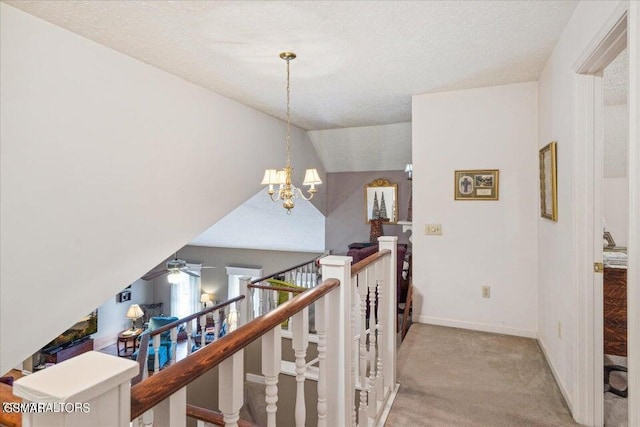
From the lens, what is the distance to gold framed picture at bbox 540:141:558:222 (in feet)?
8.07

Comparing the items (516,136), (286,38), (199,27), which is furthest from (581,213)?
(199,27)

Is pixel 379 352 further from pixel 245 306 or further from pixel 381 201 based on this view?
pixel 381 201

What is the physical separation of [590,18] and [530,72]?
1328 millimetres

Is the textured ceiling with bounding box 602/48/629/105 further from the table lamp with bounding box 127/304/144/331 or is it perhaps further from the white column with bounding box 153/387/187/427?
the table lamp with bounding box 127/304/144/331

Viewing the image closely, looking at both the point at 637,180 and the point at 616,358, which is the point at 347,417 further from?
the point at 616,358

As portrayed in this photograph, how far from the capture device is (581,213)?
1.96m

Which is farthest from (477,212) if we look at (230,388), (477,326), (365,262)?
(230,388)

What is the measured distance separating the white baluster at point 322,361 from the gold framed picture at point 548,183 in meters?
1.96

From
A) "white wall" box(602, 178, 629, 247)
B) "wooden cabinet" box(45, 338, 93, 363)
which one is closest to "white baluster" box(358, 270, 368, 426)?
"white wall" box(602, 178, 629, 247)

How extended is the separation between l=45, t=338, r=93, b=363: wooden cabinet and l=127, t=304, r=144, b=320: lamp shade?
3.09 feet

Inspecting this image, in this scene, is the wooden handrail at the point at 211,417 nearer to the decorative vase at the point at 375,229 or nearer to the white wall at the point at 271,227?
the white wall at the point at 271,227

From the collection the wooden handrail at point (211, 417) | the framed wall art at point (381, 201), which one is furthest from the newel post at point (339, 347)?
the framed wall art at point (381, 201)

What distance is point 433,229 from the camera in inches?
144

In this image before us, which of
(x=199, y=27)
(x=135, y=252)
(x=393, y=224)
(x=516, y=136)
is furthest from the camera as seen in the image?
(x=393, y=224)
